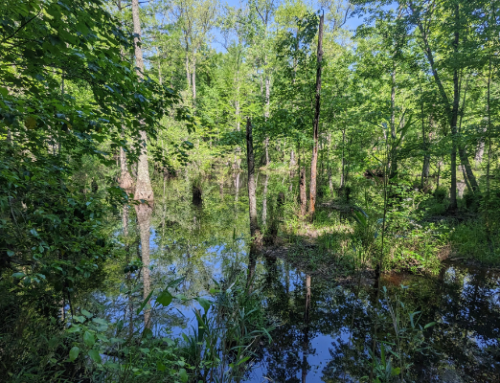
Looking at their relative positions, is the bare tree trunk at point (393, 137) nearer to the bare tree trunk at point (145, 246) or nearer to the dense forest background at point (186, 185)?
the dense forest background at point (186, 185)

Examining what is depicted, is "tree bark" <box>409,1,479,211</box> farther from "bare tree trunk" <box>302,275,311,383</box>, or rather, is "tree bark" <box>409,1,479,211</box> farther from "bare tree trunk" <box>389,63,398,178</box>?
"bare tree trunk" <box>302,275,311,383</box>

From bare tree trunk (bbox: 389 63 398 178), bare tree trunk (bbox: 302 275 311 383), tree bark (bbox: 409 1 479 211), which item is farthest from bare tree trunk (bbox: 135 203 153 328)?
tree bark (bbox: 409 1 479 211)

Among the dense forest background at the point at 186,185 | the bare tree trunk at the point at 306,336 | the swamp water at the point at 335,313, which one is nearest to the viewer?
the dense forest background at the point at 186,185

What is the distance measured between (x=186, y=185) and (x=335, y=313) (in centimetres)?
1461

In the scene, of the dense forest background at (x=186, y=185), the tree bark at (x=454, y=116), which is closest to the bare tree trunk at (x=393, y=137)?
the dense forest background at (x=186, y=185)

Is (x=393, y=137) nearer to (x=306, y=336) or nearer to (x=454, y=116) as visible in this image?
(x=306, y=336)

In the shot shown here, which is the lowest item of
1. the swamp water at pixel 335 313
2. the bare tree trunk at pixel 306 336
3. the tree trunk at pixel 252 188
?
the bare tree trunk at pixel 306 336

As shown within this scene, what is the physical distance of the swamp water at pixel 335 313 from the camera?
3020mm

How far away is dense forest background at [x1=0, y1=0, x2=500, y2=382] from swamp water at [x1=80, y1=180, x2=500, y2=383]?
163mm

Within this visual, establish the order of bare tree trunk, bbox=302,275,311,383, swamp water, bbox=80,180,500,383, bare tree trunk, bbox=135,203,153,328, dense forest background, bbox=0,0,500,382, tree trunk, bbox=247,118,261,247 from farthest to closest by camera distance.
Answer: tree trunk, bbox=247,118,261,247, bare tree trunk, bbox=135,203,153,328, bare tree trunk, bbox=302,275,311,383, swamp water, bbox=80,180,500,383, dense forest background, bbox=0,0,500,382

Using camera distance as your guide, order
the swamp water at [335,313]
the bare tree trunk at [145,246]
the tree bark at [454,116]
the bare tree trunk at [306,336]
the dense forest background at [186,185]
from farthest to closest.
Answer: the tree bark at [454,116] → the bare tree trunk at [145,246] → the bare tree trunk at [306,336] → the swamp water at [335,313] → the dense forest background at [186,185]

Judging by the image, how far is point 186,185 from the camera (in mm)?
17375

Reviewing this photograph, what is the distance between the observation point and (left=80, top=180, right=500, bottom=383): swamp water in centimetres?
302

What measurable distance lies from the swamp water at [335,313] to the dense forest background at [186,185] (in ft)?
0.53
